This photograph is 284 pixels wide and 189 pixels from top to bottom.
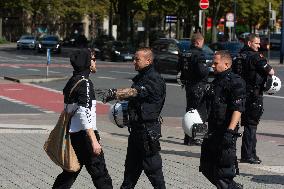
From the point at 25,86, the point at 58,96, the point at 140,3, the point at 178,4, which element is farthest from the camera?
the point at 178,4

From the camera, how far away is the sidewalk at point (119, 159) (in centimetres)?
999

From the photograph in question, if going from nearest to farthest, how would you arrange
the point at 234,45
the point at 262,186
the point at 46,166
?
the point at 262,186 < the point at 46,166 < the point at 234,45

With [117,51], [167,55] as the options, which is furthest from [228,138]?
[117,51]

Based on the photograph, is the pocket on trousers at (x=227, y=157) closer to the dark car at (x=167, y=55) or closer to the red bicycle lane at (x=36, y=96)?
the red bicycle lane at (x=36, y=96)

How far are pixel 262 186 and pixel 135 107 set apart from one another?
2442 millimetres

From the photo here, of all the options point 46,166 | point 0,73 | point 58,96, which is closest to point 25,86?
point 58,96

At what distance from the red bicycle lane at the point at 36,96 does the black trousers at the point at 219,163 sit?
1139 cm

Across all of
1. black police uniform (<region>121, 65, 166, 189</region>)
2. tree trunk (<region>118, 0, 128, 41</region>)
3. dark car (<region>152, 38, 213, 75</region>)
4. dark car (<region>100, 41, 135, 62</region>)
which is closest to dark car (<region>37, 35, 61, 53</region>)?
tree trunk (<region>118, 0, 128, 41</region>)

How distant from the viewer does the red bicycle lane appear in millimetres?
20875

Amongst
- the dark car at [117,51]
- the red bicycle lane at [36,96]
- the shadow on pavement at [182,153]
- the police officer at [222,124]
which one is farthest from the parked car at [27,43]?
the police officer at [222,124]

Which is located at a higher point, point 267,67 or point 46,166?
point 267,67

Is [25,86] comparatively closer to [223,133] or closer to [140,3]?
[223,133]

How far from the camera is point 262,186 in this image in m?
9.90

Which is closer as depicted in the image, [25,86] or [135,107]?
[135,107]
